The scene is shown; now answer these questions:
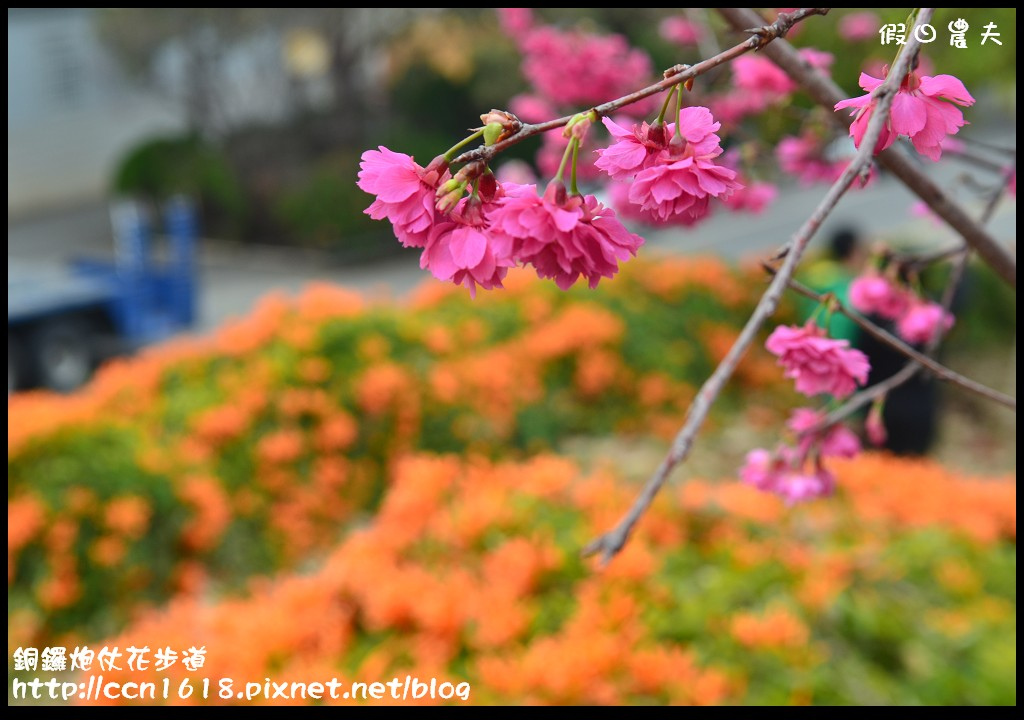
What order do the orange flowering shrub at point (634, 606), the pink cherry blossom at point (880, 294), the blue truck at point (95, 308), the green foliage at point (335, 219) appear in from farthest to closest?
the green foliage at point (335, 219) → the blue truck at point (95, 308) → the orange flowering shrub at point (634, 606) → the pink cherry blossom at point (880, 294)

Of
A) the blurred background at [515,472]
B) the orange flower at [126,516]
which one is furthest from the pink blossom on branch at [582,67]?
the orange flower at [126,516]

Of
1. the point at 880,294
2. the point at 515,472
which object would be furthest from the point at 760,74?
the point at 515,472

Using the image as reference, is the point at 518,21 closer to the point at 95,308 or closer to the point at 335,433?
the point at 335,433

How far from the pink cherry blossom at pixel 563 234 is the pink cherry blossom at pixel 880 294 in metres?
1.21

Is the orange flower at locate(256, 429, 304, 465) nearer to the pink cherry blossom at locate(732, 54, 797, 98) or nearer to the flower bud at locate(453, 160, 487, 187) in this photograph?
the pink cherry blossom at locate(732, 54, 797, 98)

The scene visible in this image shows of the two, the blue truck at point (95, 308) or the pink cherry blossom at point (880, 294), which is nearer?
the pink cherry blossom at point (880, 294)

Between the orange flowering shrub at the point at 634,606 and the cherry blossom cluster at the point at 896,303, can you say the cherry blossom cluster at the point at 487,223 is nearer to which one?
the cherry blossom cluster at the point at 896,303

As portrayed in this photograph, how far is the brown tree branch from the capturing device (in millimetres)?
1240

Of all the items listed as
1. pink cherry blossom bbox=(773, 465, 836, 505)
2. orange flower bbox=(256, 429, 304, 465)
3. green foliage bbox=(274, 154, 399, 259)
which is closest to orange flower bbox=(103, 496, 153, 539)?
orange flower bbox=(256, 429, 304, 465)

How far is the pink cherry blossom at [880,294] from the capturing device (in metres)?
1.95

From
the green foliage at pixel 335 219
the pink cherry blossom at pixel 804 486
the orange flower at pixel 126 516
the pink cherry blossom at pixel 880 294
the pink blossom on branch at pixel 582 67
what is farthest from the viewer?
the green foliage at pixel 335 219

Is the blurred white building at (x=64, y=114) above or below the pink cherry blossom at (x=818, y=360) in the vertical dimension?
below

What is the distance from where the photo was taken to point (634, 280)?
261 inches
